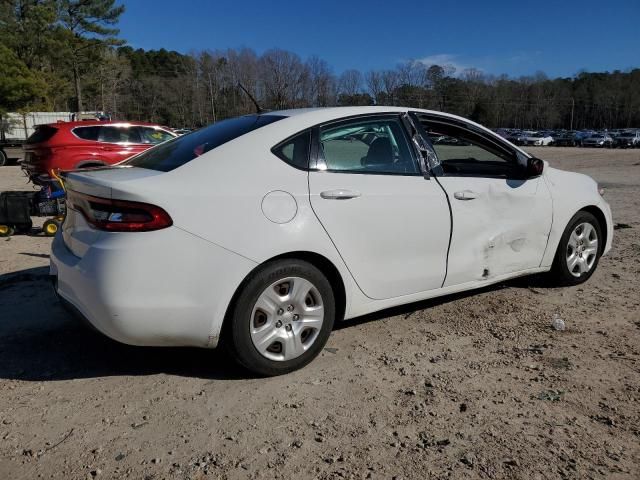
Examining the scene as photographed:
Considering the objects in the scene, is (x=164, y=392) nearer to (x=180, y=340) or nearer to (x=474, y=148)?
(x=180, y=340)

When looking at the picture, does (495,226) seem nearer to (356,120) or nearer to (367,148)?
(367,148)

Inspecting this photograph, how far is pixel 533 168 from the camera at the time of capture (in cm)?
434

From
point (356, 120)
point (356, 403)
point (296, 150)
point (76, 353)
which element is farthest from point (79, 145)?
point (356, 403)

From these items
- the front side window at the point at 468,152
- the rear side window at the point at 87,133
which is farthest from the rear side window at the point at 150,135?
the front side window at the point at 468,152

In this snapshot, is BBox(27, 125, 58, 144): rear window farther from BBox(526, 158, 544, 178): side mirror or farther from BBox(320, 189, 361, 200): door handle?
BBox(526, 158, 544, 178): side mirror

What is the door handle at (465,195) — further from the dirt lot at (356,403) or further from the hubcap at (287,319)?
the hubcap at (287,319)

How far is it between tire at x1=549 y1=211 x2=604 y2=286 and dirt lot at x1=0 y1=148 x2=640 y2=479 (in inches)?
19.5

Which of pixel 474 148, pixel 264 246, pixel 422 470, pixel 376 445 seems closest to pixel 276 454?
pixel 376 445

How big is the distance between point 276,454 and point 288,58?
3426 inches

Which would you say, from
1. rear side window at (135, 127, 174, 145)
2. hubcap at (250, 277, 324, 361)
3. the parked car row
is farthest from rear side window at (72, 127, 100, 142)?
the parked car row

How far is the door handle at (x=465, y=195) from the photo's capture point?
12.7 ft

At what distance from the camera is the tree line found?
4291 centimetres

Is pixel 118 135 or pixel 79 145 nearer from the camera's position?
pixel 79 145

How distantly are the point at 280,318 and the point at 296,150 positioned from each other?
3.38 ft
